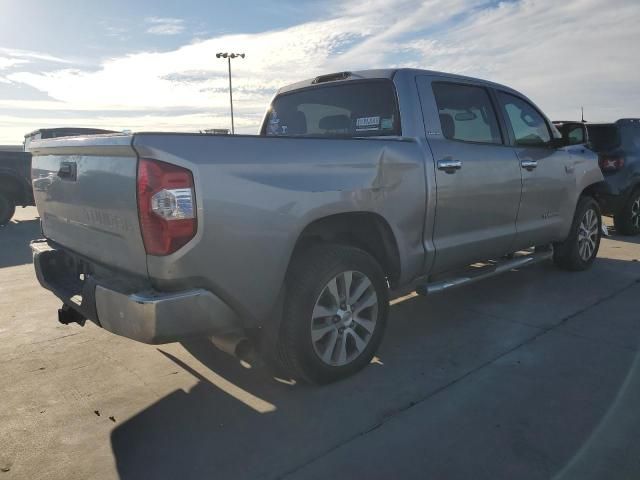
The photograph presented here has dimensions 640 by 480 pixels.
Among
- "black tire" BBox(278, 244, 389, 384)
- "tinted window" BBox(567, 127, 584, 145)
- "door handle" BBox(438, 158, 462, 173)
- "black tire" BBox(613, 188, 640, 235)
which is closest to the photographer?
"black tire" BBox(278, 244, 389, 384)

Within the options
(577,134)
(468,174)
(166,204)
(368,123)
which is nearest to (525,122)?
(577,134)

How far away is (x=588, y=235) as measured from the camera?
225 inches

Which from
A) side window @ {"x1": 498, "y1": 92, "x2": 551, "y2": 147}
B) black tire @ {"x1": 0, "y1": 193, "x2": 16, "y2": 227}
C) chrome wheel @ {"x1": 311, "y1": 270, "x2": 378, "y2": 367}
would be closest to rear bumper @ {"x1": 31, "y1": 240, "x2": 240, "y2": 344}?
chrome wheel @ {"x1": 311, "y1": 270, "x2": 378, "y2": 367}

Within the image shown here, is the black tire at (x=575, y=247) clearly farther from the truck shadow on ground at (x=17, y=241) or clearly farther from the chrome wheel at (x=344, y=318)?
the truck shadow on ground at (x=17, y=241)

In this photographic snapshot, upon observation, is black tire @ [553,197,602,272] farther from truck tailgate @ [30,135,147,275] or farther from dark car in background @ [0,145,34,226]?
dark car in background @ [0,145,34,226]

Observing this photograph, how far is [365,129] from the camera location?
12.4 ft

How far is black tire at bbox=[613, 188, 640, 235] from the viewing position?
781cm

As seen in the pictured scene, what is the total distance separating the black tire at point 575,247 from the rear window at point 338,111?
2.86 m

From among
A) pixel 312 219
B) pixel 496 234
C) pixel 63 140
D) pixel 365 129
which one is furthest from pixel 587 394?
pixel 63 140

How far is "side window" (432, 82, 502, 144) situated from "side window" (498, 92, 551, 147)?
0.27m

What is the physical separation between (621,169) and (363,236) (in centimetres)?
606

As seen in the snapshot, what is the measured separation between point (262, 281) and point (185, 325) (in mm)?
448

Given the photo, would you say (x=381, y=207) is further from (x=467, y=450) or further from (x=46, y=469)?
(x=46, y=469)

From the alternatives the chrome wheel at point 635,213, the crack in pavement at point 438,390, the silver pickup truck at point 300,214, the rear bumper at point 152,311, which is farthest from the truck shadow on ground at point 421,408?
the chrome wheel at point 635,213
